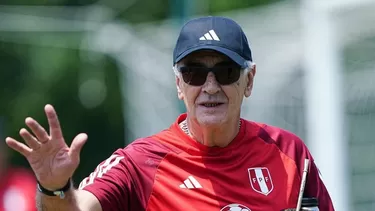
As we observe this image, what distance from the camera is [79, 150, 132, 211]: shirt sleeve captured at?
5230mm

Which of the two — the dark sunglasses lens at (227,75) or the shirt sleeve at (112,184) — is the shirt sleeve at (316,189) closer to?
the dark sunglasses lens at (227,75)

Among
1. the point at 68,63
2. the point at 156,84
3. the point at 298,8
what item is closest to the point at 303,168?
the point at 298,8

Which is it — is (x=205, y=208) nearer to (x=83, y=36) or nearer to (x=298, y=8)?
(x=298, y=8)

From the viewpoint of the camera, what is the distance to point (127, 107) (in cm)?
2038

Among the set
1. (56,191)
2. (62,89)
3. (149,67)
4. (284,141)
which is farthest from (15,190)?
(62,89)

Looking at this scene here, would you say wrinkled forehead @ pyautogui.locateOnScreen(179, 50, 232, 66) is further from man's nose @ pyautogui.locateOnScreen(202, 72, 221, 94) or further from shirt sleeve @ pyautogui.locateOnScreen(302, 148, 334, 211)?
shirt sleeve @ pyautogui.locateOnScreen(302, 148, 334, 211)

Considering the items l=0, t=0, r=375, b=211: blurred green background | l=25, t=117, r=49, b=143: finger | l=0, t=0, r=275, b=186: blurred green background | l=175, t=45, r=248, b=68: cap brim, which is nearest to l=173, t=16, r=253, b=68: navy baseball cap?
l=175, t=45, r=248, b=68: cap brim

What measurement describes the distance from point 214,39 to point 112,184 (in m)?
0.88

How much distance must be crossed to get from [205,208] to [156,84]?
431 inches

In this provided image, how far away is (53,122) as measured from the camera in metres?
4.73

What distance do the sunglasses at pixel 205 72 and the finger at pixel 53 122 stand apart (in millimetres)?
969

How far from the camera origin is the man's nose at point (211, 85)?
553cm

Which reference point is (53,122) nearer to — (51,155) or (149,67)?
(51,155)

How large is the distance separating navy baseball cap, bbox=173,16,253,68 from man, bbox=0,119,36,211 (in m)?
5.70
